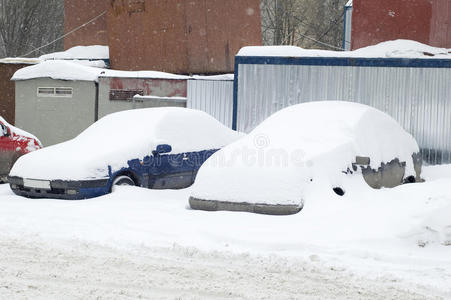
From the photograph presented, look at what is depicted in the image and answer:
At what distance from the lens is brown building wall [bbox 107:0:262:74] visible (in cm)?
2302

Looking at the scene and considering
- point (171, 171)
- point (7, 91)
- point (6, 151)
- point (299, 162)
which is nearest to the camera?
point (299, 162)

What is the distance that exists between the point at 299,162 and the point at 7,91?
1324 centimetres

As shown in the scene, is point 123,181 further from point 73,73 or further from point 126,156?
point 73,73

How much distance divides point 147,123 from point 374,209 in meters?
4.67

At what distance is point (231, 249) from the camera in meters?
7.57

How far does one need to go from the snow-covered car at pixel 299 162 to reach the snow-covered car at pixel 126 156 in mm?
1786

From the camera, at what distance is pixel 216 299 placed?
5.82m

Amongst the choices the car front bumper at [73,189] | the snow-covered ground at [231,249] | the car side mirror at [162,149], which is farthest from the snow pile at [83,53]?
the snow-covered ground at [231,249]

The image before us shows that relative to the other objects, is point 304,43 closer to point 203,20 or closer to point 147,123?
point 203,20

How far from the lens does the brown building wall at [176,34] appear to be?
2302 cm

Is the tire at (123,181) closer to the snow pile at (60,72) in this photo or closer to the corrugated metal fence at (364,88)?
the corrugated metal fence at (364,88)

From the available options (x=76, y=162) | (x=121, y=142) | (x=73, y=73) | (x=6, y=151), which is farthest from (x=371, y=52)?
(x=6, y=151)

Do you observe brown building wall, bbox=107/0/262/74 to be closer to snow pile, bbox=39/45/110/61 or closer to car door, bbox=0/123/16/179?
snow pile, bbox=39/45/110/61

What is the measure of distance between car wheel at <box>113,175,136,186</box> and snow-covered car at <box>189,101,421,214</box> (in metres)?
1.79
